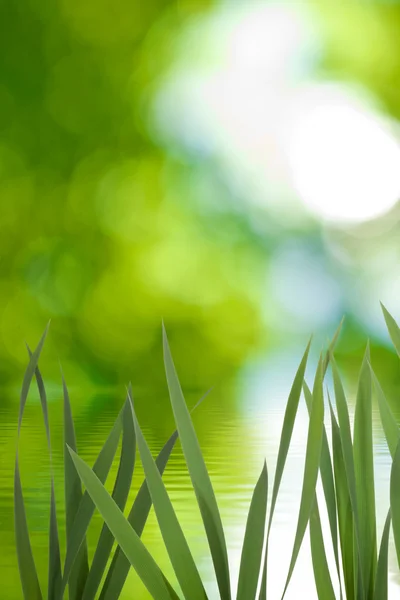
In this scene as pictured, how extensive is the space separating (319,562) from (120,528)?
0.40 feet

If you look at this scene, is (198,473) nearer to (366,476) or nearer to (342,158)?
(366,476)

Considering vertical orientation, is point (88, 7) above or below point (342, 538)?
above

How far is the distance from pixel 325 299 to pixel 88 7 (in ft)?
5.76

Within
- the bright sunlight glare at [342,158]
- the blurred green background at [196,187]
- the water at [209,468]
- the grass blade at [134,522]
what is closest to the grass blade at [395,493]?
the grass blade at [134,522]

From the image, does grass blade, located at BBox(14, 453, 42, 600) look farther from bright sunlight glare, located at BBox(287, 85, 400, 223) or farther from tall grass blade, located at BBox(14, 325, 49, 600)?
bright sunlight glare, located at BBox(287, 85, 400, 223)

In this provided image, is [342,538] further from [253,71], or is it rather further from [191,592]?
[253,71]

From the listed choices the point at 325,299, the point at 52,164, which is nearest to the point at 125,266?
the point at 52,164

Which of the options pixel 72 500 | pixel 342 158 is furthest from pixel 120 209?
pixel 72 500

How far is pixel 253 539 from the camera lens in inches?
13.8

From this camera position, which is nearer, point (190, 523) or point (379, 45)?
point (190, 523)

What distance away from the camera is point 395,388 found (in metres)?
3.77

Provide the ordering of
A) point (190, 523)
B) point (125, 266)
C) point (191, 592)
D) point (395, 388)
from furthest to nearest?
point (395, 388), point (125, 266), point (190, 523), point (191, 592)

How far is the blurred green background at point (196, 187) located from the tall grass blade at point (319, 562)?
304cm

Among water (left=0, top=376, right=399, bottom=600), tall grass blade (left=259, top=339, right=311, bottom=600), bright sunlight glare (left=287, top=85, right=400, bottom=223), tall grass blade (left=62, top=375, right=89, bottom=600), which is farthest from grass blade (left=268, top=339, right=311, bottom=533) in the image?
bright sunlight glare (left=287, top=85, right=400, bottom=223)
